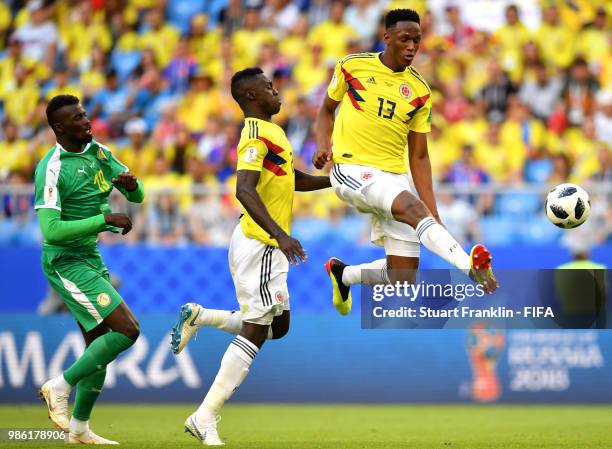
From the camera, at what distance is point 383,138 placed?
9.45 m

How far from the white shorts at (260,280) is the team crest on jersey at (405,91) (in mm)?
1720

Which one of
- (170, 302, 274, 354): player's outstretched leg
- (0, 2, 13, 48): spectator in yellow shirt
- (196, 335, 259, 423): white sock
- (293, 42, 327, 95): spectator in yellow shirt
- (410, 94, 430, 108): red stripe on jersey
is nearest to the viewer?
(196, 335, 259, 423): white sock

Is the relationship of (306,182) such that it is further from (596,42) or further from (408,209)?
(596,42)

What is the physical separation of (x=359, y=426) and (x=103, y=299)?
3297 millimetres

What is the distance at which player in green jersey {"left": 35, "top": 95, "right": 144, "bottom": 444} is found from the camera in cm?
878

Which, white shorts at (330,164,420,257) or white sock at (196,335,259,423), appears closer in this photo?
white sock at (196,335,259,423)

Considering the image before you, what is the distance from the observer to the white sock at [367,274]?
9578 mm

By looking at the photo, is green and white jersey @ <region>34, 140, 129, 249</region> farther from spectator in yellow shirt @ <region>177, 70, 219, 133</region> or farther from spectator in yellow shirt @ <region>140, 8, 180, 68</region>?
spectator in yellow shirt @ <region>140, 8, 180, 68</region>

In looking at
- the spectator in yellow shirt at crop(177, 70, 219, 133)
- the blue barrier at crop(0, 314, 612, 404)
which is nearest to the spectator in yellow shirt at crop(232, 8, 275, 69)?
the spectator in yellow shirt at crop(177, 70, 219, 133)

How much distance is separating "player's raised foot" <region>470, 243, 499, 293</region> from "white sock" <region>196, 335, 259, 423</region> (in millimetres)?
1747

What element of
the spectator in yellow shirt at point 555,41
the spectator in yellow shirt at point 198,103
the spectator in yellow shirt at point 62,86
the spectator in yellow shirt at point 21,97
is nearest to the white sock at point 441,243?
the spectator in yellow shirt at point 198,103

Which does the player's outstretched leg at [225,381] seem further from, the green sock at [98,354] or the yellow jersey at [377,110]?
the yellow jersey at [377,110]

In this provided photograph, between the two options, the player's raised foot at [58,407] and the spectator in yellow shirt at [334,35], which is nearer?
the player's raised foot at [58,407]

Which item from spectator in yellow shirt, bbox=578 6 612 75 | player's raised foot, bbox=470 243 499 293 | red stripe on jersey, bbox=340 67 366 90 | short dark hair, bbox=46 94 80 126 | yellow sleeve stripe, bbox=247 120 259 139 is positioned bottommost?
player's raised foot, bbox=470 243 499 293
